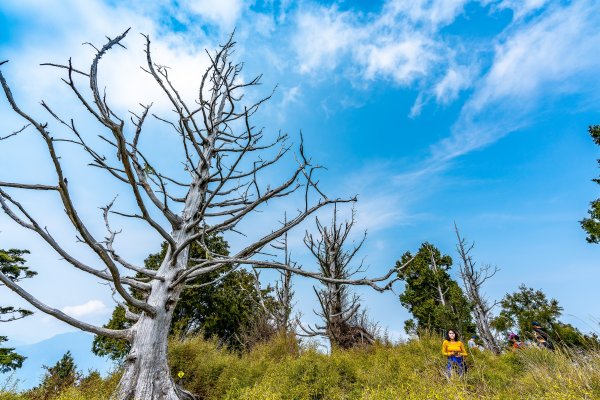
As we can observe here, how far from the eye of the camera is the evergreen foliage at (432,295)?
18.2 meters

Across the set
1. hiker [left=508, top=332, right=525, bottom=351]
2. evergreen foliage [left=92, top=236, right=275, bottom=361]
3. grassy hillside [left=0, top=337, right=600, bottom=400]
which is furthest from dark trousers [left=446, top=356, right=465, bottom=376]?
evergreen foliage [left=92, top=236, right=275, bottom=361]

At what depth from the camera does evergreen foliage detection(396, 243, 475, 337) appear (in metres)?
18.2

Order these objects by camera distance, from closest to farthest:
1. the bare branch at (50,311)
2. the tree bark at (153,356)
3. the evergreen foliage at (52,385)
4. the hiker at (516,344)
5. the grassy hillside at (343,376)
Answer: the bare branch at (50,311) → the tree bark at (153,356) → the grassy hillside at (343,376) → the evergreen foliage at (52,385) → the hiker at (516,344)

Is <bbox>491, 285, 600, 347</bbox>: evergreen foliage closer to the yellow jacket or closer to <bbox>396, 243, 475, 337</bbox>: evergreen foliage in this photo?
<bbox>396, 243, 475, 337</bbox>: evergreen foliage

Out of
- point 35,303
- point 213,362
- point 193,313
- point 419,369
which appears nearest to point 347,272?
point 419,369

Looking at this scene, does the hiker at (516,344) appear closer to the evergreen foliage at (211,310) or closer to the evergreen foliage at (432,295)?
the evergreen foliage at (432,295)

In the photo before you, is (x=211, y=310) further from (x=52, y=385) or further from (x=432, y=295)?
(x=432, y=295)

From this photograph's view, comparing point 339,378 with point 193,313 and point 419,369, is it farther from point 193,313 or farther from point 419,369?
point 193,313

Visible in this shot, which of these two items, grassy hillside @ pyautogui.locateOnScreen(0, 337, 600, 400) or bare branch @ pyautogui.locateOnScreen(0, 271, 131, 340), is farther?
grassy hillside @ pyautogui.locateOnScreen(0, 337, 600, 400)

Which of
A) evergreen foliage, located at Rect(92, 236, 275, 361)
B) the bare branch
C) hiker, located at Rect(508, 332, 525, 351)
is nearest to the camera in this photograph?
the bare branch

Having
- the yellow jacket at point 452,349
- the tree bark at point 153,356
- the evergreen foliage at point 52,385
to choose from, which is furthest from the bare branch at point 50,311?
the yellow jacket at point 452,349

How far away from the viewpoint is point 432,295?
2075 cm

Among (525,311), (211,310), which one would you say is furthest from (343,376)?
(525,311)

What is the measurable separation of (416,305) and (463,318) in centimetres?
371
